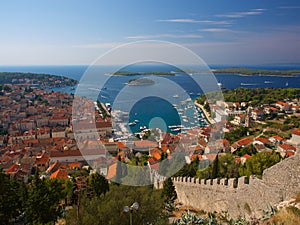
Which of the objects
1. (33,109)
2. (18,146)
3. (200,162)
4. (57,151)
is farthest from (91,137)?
(33,109)

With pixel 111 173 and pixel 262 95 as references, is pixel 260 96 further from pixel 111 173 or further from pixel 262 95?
pixel 111 173

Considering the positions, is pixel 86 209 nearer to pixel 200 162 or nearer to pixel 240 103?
pixel 200 162

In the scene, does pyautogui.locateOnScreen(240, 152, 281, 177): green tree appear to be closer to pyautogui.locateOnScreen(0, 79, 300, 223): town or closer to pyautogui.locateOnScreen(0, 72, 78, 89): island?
pyautogui.locateOnScreen(0, 79, 300, 223): town

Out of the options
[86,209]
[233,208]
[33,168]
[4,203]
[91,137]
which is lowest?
[33,168]

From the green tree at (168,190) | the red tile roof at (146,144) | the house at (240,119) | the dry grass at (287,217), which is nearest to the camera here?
the dry grass at (287,217)

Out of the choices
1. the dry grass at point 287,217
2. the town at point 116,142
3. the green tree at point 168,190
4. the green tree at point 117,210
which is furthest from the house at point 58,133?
the dry grass at point 287,217

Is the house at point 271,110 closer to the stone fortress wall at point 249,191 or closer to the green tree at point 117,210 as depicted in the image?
the stone fortress wall at point 249,191

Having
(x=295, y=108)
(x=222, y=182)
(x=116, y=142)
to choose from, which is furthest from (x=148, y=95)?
(x=295, y=108)

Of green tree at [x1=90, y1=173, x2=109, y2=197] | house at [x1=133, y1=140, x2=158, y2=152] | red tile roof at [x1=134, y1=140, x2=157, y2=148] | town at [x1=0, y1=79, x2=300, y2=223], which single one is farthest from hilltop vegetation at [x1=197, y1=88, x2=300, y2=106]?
green tree at [x1=90, y1=173, x2=109, y2=197]
